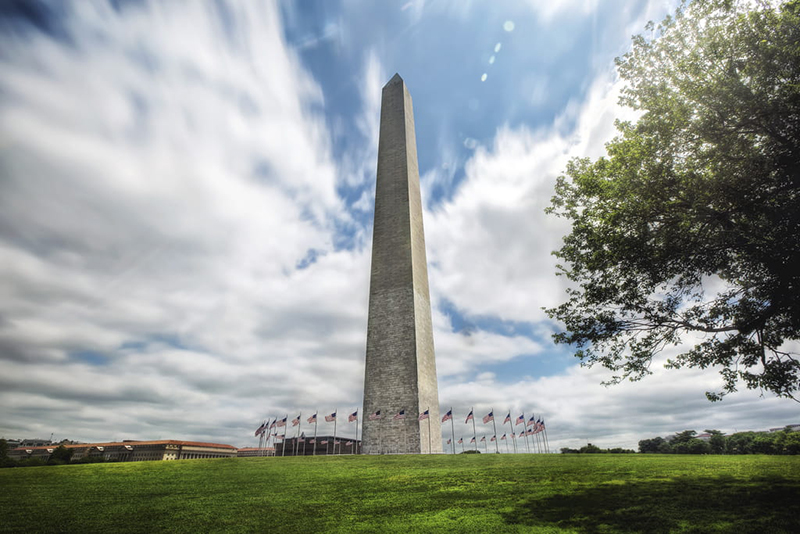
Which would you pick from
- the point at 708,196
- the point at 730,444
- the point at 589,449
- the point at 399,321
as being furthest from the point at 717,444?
the point at 708,196

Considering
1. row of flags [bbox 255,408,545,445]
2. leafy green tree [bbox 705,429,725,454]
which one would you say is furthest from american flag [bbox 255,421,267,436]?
leafy green tree [bbox 705,429,725,454]

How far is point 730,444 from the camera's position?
4159cm

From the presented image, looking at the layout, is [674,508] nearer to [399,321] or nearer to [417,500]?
[417,500]

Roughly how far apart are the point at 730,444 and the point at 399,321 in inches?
1447

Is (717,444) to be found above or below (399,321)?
below

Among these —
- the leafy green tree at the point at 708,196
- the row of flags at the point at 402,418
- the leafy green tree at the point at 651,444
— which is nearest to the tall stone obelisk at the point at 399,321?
the row of flags at the point at 402,418

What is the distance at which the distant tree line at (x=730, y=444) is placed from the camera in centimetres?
3341

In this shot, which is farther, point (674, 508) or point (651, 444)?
point (651, 444)

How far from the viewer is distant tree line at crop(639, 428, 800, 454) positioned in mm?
33406

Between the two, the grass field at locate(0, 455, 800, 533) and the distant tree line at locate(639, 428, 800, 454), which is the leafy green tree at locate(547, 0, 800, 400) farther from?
the distant tree line at locate(639, 428, 800, 454)

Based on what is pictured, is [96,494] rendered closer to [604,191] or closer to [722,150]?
[604,191]

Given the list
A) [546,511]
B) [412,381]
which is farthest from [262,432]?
[546,511]

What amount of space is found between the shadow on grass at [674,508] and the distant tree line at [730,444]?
30.0 m

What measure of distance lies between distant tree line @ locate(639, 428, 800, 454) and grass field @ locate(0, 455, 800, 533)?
26.5 metres
